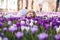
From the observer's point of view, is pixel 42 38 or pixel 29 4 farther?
pixel 29 4

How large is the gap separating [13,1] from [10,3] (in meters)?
0.51

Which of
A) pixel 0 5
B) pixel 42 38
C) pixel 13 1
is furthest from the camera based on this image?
pixel 0 5

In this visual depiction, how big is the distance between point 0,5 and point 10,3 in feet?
6.41

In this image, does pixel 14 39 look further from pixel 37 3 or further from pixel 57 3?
pixel 37 3

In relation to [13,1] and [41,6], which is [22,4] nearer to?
[13,1]

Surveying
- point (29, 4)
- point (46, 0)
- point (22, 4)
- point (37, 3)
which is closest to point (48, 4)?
point (46, 0)

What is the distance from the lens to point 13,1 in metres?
18.2

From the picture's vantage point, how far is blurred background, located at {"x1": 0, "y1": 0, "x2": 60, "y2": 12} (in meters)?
12.6

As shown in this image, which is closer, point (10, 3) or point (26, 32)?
point (26, 32)

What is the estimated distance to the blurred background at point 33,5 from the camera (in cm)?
1262

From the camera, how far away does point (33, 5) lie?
14.7 metres

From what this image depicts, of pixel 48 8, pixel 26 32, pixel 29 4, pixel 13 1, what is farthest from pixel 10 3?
pixel 26 32

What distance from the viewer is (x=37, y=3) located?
1377cm

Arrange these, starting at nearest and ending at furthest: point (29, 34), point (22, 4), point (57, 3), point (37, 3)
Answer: point (29, 34), point (57, 3), point (37, 3), point (22, 4)
